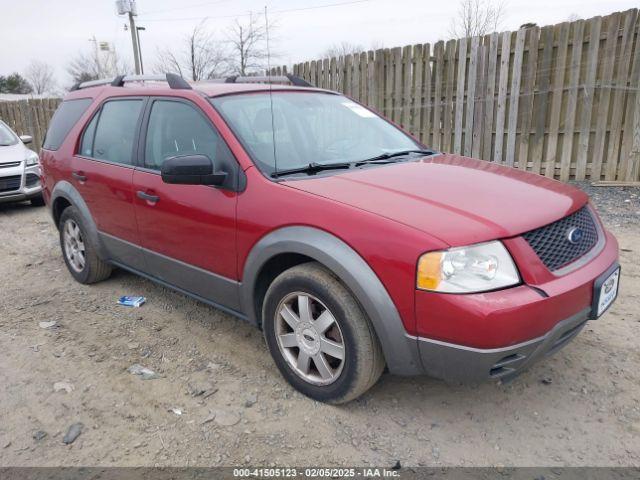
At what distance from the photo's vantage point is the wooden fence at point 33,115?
14.8m

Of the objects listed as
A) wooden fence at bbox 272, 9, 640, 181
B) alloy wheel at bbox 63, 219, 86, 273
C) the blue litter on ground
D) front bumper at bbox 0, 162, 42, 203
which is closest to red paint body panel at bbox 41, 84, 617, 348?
the blue litter on ground

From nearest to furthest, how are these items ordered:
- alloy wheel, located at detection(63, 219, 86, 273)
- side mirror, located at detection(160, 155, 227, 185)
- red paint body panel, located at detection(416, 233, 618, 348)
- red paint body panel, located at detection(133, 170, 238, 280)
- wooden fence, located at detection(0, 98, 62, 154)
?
red paint body panel, located at detection(416, 233, 618, 348) < side mirror, located at detection(160, 155, 227, 185) < red paint body panel, located at detection(133, 170, 238, 280) < alloy wheel, located at detection(63, 219, 86, 273) < wooden fence, located at detection(0, 98, 62, 154)

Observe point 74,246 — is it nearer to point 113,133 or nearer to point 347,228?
point 113,133

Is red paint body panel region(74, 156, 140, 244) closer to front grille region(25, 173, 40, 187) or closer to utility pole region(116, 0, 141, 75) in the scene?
front grille region(25, 173, 40, 187)

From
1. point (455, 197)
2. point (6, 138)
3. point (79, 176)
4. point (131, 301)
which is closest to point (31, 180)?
point (6, 138)

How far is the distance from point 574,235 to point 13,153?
8.73m

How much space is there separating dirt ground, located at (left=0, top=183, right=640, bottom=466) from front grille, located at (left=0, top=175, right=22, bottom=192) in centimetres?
515

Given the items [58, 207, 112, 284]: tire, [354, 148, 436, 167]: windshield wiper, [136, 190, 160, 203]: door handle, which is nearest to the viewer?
[354, 148, 436, 167]: windshield wiper

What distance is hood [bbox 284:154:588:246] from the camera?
2258 millimetres

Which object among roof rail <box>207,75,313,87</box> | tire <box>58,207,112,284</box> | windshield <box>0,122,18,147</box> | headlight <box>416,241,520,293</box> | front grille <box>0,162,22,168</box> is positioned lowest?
tire <box>58,207,112,284</box>

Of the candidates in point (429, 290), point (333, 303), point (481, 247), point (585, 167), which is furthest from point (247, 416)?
point (585, 167)

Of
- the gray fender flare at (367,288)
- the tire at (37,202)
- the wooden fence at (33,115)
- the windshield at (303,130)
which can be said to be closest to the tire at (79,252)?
the windshield at (303,130)

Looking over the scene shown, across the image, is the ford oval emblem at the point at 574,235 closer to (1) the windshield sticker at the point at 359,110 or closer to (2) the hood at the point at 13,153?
(1) the windshield sticker at the point at 359,110

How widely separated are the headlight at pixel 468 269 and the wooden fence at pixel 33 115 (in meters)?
15.4
